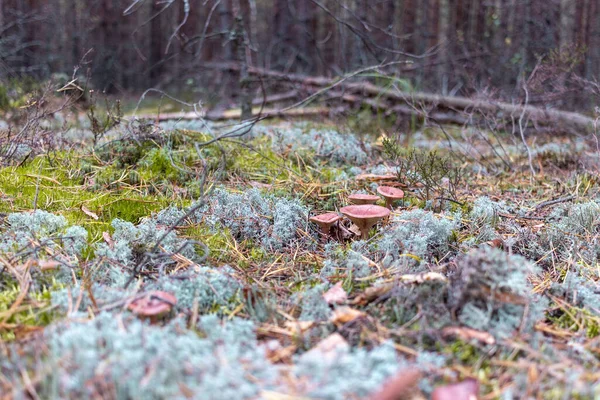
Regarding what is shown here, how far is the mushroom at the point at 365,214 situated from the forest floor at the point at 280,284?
9cm

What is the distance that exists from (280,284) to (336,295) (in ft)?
1.34

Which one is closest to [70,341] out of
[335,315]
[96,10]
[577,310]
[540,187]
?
[335,315]

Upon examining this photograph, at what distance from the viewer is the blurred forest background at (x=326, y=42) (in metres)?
8.55

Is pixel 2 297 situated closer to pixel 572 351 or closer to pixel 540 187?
pixel 572 351

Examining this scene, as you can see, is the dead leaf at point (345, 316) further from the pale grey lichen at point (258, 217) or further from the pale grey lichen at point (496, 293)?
the pale grey lichen at point (258, 217)

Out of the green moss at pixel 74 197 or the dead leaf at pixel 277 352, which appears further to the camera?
the green moss at pixel 74 197

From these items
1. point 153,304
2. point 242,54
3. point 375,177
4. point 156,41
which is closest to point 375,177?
point 375,177

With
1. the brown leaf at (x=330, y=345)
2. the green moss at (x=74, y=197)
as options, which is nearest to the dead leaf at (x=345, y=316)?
the brown leaf at (x=330, y=345)

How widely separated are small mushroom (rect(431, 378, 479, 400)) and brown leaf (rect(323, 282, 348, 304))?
678 mm

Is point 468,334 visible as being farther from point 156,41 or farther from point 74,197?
point 156,41

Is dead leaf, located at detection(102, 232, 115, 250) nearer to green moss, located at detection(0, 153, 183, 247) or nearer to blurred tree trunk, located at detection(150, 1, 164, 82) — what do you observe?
green moss, located at detection(0, 153, 183, 247)

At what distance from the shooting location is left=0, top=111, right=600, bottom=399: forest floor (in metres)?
1.48

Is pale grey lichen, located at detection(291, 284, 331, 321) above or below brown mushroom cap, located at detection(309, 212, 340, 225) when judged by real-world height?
below

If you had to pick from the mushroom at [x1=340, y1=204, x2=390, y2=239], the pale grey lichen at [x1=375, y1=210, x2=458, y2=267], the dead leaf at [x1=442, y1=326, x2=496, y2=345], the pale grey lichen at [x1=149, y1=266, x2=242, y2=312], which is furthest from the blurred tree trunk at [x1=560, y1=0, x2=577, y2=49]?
the pale grey lichen at [x1=149, y1=266, x2=242, y2=312]
